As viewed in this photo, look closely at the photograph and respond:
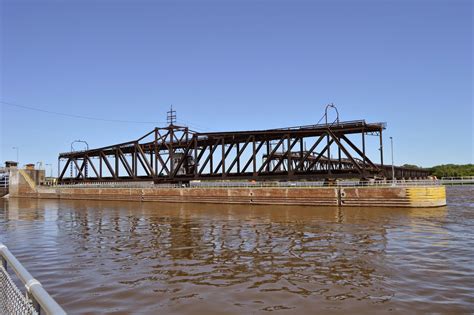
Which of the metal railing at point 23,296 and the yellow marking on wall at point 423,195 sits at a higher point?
the metal railing at point 23,296

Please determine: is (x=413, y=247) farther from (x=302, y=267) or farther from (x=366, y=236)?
(x=302, y=267)

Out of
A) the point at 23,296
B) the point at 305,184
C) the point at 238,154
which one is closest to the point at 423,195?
the point at 305,184

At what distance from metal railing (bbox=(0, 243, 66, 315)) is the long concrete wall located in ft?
136

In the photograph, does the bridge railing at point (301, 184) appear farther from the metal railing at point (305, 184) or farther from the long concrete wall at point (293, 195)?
the long concrete wall at point (293, 195)

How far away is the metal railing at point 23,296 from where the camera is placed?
304 centimetres

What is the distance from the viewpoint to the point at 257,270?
13312 millimetres

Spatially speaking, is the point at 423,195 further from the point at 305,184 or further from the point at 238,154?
the point at 238,154

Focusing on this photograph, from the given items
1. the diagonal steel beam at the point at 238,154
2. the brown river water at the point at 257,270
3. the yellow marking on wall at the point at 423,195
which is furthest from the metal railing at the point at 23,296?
the diagonal steel beam at the point at 238,154

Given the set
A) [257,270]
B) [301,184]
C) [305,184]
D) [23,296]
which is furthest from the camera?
[301,184]

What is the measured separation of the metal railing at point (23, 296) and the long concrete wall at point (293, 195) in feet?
136

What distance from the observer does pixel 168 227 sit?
2700cm

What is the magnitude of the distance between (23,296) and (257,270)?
10321mm

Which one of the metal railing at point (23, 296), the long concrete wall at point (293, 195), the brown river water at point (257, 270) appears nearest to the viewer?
the metal railing at point (23, 296)

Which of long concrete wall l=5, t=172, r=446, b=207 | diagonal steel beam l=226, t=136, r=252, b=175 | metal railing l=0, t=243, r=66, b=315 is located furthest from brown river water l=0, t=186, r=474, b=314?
diagonal steel beam l=226, t=136, r=252, b=175
